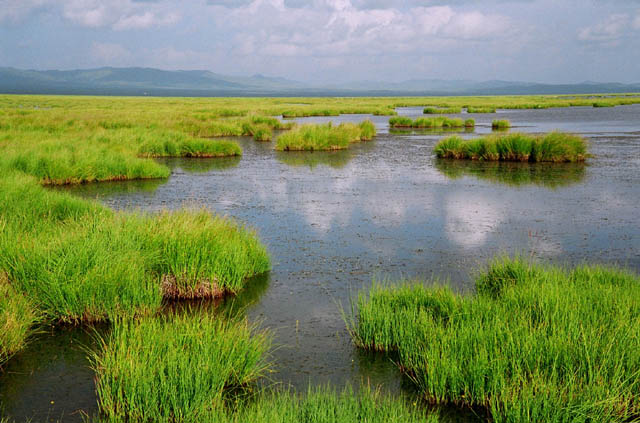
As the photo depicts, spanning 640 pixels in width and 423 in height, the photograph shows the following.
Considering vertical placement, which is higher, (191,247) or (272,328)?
(191,247)

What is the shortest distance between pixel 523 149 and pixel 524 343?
1774 centimetres

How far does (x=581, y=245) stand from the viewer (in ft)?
31.4

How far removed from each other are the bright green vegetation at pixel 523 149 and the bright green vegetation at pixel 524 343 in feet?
49.8

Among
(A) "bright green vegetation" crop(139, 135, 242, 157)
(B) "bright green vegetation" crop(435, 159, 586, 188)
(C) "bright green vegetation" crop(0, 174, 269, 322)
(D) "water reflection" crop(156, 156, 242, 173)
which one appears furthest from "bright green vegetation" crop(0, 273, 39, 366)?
(A) "bright green vegetation" crop(139, 135, 242, 157)

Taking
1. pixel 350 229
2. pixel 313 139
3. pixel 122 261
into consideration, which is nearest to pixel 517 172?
pixel 350 229

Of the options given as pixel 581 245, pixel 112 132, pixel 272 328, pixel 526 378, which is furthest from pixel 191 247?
pixel 112 132

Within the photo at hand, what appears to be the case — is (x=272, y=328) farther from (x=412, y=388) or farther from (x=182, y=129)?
(x=182, y=129)

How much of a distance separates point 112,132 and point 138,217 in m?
18.7

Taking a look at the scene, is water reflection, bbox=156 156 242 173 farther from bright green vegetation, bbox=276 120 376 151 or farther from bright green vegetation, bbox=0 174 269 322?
bright green vegetation, bbox=0 174 269 322

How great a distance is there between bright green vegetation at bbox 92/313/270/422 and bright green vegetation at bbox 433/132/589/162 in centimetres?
1834

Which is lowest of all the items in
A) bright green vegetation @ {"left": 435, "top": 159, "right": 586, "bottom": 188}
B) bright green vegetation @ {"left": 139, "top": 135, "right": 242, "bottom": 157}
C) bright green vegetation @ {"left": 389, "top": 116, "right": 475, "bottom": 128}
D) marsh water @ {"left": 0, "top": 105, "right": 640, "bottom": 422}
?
marsh water @ {"left": 0, "top": 105, "right": 640, "bottom": 422}

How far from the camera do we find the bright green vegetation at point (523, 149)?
20.8 m

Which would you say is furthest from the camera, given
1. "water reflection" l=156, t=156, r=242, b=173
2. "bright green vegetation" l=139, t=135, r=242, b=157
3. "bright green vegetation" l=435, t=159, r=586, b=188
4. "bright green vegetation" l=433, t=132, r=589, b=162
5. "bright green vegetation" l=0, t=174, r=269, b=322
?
"bright green vegetation" l=139, t=135, r=242, b=157

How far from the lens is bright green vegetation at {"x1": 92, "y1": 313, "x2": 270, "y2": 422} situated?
4.46 m
